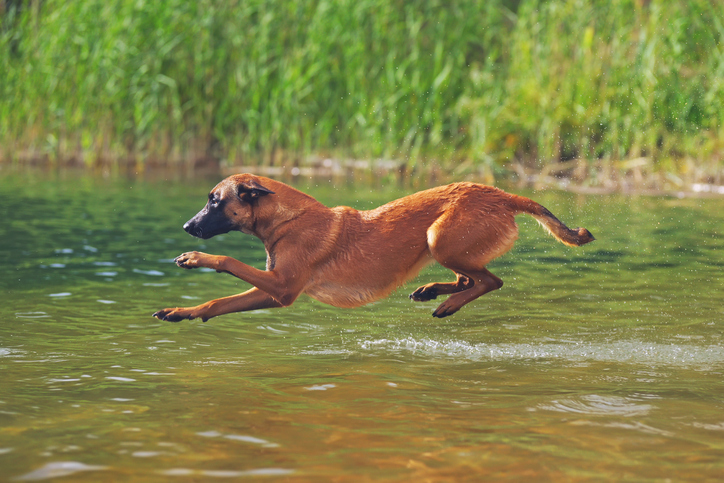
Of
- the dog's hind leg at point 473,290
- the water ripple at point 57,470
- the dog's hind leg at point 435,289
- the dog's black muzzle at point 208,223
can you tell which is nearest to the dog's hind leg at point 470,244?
the dog's hind leg at point 473,290

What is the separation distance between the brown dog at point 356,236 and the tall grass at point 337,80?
7.97 m

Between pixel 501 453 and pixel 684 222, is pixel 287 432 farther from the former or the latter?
pixel 684 222

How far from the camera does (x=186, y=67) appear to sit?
15.3 meters

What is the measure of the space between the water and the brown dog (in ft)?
1.18

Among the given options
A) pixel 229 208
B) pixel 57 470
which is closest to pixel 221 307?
pixel 229 208

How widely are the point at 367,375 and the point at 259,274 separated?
0.87 m

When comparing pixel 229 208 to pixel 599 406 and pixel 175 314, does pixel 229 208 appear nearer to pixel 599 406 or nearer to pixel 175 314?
pixel 175 314

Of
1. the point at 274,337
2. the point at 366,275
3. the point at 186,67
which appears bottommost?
the point at 274,337

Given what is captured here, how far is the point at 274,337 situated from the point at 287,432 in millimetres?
2107

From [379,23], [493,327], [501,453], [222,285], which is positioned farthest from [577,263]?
[379,23]

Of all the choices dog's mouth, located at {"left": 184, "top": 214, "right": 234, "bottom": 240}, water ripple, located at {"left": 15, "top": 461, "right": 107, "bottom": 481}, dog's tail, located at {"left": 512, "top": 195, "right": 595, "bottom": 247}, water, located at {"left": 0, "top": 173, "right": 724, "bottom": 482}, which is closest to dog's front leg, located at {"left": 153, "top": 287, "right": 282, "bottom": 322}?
water, located at {"left": 0, "top": 173, "right": 724, "bottom": 482}

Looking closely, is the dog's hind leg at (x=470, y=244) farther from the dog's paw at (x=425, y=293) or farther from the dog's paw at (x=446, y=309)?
the dog's paw at (x=425, y=293)

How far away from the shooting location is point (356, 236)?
19.0ft

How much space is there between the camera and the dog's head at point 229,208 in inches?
217
